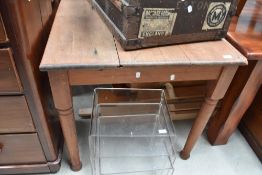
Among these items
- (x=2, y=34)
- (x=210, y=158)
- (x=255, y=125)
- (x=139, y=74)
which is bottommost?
(x=210, y=158)

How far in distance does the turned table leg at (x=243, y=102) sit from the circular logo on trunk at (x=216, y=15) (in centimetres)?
28

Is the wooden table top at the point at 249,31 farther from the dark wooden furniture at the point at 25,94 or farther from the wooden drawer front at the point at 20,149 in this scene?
the wooden drawer front at the point at 20,149

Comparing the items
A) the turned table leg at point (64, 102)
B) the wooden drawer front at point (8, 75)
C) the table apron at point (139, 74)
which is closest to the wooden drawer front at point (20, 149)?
the turned table leg at point (64, 102)

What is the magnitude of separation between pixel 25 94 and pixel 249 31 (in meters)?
0.87

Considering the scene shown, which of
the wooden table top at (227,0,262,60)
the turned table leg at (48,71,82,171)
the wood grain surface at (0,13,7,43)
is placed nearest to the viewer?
the wood grain surface at (0,13,7,43)

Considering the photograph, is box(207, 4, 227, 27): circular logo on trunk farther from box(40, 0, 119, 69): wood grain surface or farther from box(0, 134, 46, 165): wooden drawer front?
box(0, 134, 46, 165): wooden drawer front

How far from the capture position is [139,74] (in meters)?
0.75

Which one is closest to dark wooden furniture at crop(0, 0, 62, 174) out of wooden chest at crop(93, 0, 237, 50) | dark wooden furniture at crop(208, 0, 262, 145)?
wooden chest at crop(93, 0, 237, 50)

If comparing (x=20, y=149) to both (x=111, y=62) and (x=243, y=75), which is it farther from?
(x=243, y=75)

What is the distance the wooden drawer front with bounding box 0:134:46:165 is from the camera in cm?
89

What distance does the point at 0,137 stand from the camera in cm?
87

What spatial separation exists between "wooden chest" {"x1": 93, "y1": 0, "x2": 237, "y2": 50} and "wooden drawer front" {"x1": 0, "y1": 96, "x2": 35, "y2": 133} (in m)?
0.39

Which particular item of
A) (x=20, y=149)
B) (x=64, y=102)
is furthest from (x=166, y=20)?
(x=20, y=149)

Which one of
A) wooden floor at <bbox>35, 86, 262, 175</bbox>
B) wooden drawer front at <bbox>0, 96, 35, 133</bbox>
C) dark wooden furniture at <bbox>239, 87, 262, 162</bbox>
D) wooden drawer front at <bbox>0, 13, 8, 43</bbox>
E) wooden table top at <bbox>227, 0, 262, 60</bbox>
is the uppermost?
wooden drawer front at <bbox>0, 13, 8, 43</bbox>
